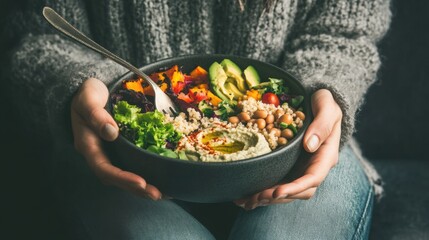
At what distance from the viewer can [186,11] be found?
1.21 m

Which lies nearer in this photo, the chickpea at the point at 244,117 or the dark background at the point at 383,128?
the chickpea at the point at 244,117

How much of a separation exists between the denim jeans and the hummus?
0.19 meters

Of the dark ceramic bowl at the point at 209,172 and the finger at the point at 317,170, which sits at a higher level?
the dark ceramic bowl at the point at 209,172

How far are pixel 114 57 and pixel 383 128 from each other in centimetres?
74

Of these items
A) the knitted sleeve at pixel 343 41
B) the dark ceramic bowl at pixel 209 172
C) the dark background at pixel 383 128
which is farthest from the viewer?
the dark background at pixel 383 128

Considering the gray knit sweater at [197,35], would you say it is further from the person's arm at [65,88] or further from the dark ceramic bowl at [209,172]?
the dark ceramic bowl at [209,172]

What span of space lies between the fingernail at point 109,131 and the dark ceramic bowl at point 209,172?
0.04 feet

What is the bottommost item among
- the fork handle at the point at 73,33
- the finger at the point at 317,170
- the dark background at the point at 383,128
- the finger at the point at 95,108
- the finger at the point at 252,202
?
the dark background at the point at 383,128

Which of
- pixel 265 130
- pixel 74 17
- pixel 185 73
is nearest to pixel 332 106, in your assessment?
pixel 265 130

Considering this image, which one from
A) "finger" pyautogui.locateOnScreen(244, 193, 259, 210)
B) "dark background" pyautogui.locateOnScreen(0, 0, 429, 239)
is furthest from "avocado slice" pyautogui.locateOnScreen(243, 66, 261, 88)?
"dark background" pyautogui.locateOnScreen(0, 0, 429, 239)

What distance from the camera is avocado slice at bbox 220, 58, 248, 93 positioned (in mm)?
1013

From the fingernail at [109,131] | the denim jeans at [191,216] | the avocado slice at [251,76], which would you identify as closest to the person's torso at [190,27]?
the avocado slice at [251,76]

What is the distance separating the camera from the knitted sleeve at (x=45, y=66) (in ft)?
3.64

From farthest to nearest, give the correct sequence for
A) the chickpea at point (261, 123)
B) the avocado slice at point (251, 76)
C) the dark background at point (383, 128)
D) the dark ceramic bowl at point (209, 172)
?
the dark background at point (383, 128), the avocado slice at point (251, 76), the chickpea at point (261, 123), the dark ceramic bowl at point (209, 172)
